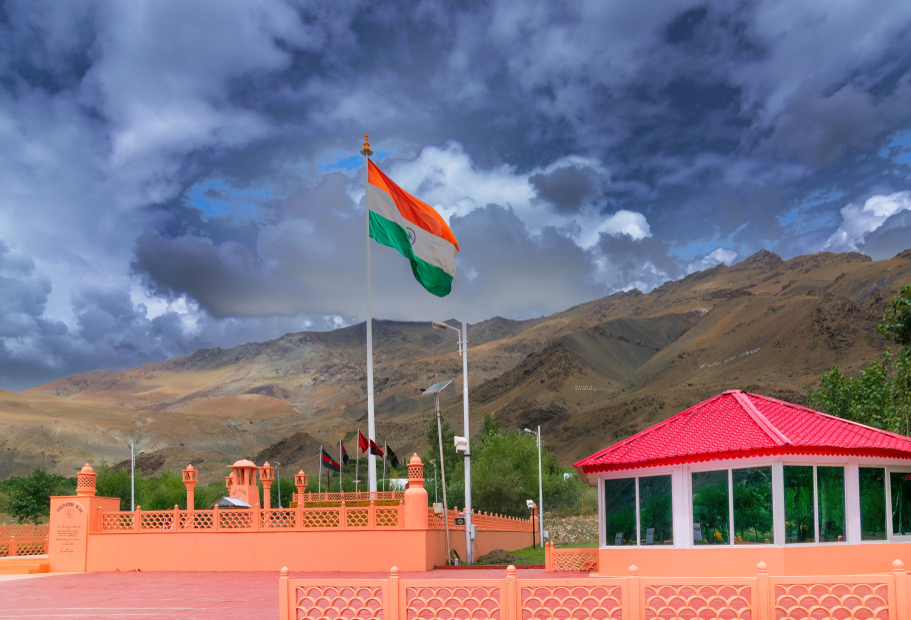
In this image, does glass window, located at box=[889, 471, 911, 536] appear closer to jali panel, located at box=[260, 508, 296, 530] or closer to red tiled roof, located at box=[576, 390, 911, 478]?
red tiled roof, located at box=[576, 390, 911, 478]

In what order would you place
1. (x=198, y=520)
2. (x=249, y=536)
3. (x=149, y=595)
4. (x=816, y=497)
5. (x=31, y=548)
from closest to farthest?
(x=149, y=595) < (x=816, y=497) < (x=249, y=536) < (x=198, y=520) < (x=31, y=548)

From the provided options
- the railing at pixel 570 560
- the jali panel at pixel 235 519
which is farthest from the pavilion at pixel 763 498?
the jali panel at pixel 235 519

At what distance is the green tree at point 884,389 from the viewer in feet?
94.2

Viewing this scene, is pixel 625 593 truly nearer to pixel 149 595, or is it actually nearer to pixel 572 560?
pixel 572 560

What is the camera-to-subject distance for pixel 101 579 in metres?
20.5

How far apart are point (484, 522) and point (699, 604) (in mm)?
19547

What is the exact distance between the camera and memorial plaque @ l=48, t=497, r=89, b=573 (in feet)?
76.4

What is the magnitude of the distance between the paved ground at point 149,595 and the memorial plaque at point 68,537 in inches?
48.8

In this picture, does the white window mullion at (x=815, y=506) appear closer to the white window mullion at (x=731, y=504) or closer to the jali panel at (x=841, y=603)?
the white window mullion at (x=731, y=504)

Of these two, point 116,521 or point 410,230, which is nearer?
point 116,521

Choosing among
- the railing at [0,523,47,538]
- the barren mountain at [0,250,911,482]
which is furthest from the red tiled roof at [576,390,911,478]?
the barren mountain at [0,250,911,482]

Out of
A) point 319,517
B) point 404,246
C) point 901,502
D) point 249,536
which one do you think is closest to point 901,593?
point 901,502

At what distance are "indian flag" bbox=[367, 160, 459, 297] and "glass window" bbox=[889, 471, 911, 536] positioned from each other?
45.5 feet

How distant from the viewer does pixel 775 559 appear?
15.4 m
